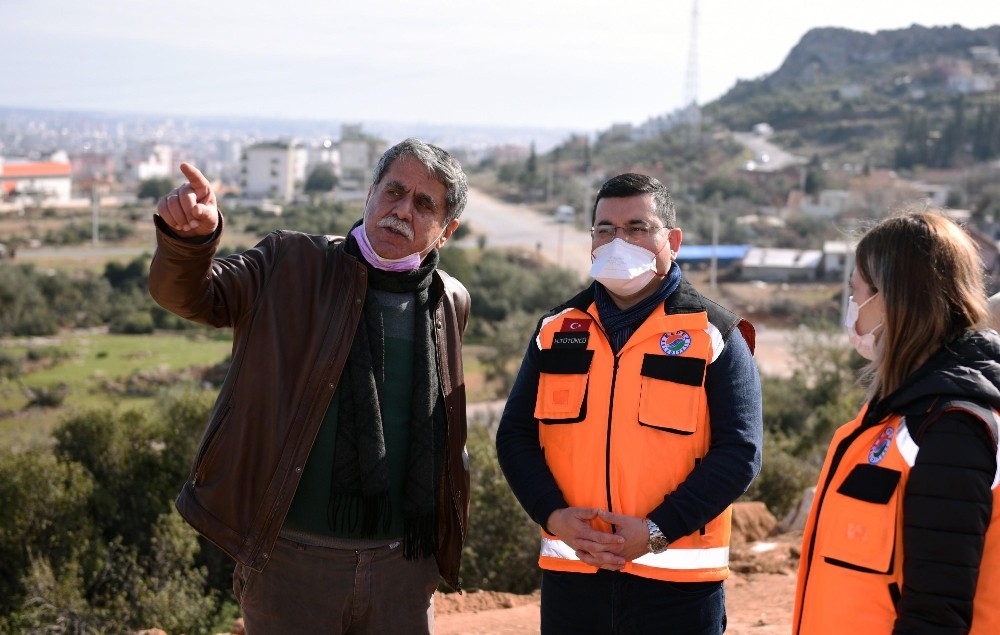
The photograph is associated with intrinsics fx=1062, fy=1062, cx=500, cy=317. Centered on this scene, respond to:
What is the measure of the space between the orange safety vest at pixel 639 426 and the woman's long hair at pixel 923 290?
0.65 m

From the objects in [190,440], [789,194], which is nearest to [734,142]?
[789,194]

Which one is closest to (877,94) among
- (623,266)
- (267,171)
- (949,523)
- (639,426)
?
(267,171)

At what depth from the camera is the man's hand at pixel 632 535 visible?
3.03 meters

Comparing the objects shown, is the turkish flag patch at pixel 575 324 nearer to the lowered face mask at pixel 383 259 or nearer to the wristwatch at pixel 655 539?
the lowered face mask at pixel 383 259

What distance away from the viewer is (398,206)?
318cm

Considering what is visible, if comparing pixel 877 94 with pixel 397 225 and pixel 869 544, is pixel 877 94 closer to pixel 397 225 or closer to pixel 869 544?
pixel 397 225

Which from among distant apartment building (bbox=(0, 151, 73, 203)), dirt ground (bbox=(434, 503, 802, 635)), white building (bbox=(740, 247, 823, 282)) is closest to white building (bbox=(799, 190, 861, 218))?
white building (bbox=(740, 247, 823, 282))

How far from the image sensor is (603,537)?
3.04 m

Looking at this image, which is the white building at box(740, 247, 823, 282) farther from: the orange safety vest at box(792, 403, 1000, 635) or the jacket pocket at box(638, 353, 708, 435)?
the orange safety vest at box(792, 403, 1000, 635)

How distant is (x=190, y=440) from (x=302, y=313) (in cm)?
1309

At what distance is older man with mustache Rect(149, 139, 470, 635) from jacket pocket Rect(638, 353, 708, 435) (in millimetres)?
637

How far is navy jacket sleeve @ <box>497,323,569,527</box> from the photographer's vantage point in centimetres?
322

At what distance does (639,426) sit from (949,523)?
980 millimetres

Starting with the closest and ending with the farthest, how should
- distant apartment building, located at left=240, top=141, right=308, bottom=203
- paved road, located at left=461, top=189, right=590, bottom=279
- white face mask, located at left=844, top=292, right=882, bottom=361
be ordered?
white face mask, located at left=844, top=292, right=882, bottom=361, paved road, located at left=461, top=189, right=590, bottom=279, distant apartment building, located at left=240, top=141, right=308, bottom=203
